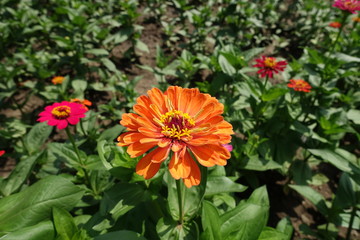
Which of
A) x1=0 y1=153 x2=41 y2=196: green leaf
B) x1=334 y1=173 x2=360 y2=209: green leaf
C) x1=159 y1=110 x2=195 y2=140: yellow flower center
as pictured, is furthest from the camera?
x1=334 y1=173 x2=360 y2=209: green leaf

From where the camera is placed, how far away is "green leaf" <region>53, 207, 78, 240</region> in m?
0.97

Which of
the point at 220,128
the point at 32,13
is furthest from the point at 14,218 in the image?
the point at 32,13

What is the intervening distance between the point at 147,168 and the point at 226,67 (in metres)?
1.67

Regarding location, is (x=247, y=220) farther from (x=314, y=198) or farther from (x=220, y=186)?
(x=314, y=198)

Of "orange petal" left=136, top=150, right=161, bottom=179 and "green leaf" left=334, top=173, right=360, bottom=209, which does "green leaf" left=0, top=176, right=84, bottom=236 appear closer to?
"orange petal" left=136, top=150, right=161, bottom=179

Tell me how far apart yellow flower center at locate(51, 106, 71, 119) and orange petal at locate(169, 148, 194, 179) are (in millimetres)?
924

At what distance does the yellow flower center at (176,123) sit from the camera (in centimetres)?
92

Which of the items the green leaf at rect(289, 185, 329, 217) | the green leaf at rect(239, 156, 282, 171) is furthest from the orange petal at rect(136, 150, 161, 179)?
the green leaf at rect(289, 185, 329, 217)

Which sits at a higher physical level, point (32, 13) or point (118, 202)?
point (32, 13)

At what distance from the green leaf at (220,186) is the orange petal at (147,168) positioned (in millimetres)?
515

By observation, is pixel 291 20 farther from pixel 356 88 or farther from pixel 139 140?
pixel 139 140

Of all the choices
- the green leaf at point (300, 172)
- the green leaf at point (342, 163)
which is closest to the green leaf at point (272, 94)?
the green leaf at point (342, 163)

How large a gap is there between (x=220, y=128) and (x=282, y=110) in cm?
134

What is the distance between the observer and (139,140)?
0.86 m
